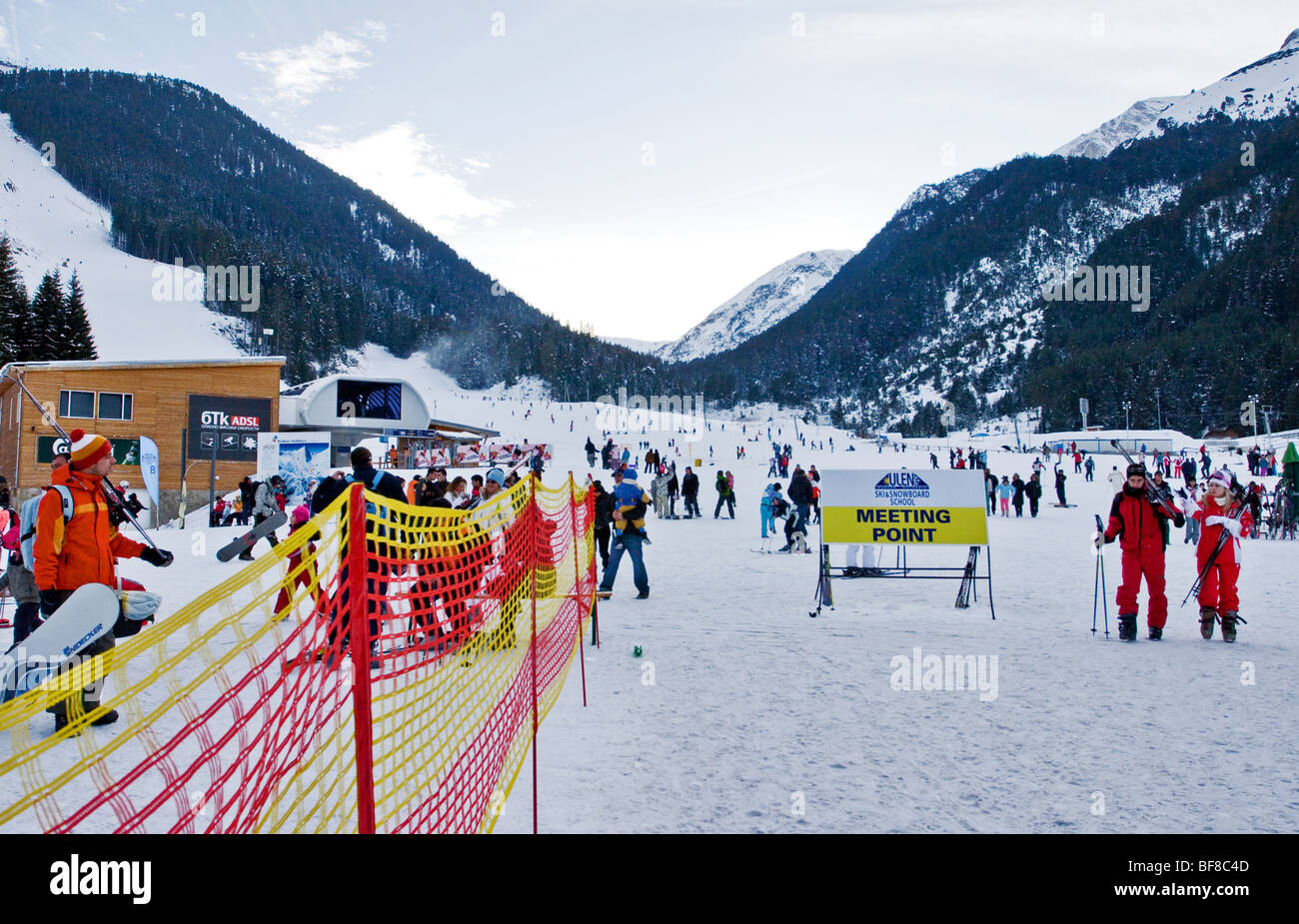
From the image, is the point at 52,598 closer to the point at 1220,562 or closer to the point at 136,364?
the point at 1220,562

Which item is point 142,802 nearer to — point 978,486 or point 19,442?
point 978,486

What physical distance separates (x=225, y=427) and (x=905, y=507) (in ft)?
111

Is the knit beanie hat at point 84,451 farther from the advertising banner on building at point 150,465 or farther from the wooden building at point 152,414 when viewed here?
the wooden building at point 152,414

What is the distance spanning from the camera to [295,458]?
23062 mm

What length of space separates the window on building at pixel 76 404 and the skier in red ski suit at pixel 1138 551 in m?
36.0

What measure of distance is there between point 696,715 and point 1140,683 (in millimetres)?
3470

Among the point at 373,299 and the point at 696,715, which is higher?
the point at 373,299

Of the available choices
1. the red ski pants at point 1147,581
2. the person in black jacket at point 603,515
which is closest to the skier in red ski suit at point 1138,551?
the red ski pants at point 1147,581

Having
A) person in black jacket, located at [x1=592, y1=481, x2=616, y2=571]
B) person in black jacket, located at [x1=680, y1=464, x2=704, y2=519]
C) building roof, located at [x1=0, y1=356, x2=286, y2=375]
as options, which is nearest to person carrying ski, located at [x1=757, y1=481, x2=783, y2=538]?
person in black jacket, located at [x1=680, y1=464, x2=704, y2=519]

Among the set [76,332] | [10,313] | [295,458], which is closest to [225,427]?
[295,458]

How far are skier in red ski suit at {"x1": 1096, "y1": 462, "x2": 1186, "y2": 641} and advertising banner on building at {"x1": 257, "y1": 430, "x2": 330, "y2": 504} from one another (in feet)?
68.5

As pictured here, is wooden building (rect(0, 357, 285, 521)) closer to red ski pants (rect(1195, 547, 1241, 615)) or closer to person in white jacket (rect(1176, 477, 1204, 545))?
red ski pants (rect(1195, 547, 1241, 615))

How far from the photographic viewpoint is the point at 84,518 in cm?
452
